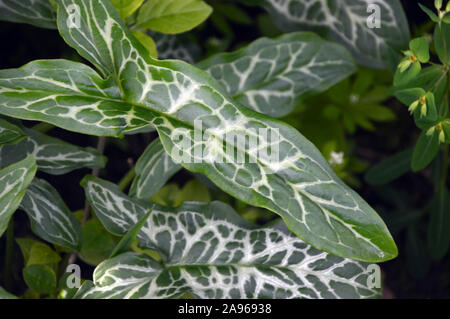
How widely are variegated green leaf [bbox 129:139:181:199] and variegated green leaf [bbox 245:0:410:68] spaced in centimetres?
41

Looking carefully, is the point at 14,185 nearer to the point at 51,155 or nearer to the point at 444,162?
the point at 51,155

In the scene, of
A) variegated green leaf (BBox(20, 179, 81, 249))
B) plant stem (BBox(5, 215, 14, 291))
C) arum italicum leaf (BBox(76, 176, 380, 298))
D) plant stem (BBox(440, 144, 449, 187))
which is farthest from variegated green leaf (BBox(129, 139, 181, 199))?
plant stem (BBox(440, 144, 449, 187))

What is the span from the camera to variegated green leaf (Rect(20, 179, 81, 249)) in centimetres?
85

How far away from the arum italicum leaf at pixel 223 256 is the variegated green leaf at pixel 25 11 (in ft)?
1.07

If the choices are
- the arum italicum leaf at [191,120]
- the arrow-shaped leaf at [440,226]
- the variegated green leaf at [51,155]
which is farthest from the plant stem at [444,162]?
the variegated green leaf at [51,155]

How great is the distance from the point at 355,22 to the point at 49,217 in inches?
29.5

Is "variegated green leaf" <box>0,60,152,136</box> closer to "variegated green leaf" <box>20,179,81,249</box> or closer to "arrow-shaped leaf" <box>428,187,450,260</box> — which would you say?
"variegated green leaf" <box>20,179,81,249</box>

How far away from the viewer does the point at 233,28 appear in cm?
138

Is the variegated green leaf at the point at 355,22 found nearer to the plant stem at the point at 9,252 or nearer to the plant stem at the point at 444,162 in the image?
the plant stem at the point at 444,162

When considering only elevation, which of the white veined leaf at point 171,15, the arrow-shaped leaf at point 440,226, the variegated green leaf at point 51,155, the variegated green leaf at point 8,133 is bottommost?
the arrow-shaped leaf at point 440,226

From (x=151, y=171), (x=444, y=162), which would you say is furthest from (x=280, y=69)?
(x=444, y=162)

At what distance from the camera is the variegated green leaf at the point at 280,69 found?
3.10 feet

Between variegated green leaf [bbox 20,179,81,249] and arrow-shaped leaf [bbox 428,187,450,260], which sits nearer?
variegated green leaf [bbox 20,179,81,249]

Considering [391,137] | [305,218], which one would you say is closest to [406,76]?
[305,218]
